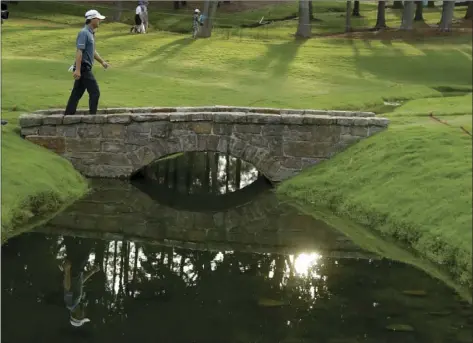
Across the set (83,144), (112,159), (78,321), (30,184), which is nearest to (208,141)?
(112,159)

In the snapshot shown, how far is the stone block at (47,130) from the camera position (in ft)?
62.3

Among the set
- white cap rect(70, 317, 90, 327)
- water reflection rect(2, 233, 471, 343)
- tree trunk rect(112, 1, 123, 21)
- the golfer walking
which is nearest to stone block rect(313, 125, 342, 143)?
water reflection rect(2, 233, 471, 343)

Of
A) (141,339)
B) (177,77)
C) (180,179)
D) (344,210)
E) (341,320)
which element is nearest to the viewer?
(141,339)

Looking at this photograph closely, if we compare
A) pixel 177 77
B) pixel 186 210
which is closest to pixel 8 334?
pixel 186 210

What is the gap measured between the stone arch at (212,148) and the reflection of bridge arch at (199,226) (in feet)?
3.60

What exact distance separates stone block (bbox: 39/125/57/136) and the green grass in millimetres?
452

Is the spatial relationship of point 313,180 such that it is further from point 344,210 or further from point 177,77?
point 177,77

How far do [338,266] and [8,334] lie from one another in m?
5.93

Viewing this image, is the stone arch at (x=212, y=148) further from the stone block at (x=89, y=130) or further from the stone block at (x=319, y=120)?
the stone block at (x=319, y=120)

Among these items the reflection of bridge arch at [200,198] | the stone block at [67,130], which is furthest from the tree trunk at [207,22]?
the stone block at [67,130]

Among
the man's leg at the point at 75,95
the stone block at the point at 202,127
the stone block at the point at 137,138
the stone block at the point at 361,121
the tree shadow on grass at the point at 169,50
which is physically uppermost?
the man's leg at the point at 75,95

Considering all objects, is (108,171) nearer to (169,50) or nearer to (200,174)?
(200,174)

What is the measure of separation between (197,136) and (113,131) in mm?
2140

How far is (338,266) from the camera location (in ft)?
44.4
